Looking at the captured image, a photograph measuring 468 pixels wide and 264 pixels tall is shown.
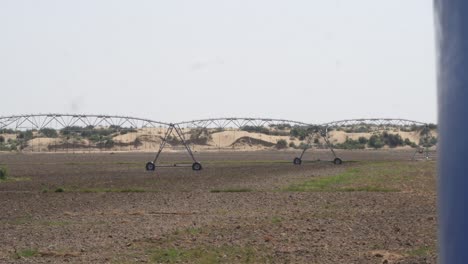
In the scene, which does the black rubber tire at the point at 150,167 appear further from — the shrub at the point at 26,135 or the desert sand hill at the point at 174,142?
the shrub at the point at 26,135

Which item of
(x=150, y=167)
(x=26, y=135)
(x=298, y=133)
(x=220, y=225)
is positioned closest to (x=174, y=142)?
(x=26, y=135)

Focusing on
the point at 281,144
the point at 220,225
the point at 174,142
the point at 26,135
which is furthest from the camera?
the point at 26,135

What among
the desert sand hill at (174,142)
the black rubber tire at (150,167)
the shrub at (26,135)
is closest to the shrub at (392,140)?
the desert sand hill at (174,142)

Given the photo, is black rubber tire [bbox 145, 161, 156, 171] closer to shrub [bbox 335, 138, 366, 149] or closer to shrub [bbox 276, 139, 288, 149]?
shrub [bbox 335, 138, 366, 149]

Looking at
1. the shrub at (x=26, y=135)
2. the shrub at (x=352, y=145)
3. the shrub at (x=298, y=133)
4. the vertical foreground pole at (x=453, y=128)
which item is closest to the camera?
the vertical foreground pole at (x=453, y=128)

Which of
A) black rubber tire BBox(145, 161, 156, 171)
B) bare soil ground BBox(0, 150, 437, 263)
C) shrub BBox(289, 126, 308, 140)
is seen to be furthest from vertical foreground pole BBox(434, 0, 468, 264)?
shrub BBox(289, 126, 308, 140)

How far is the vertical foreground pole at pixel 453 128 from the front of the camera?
169cm

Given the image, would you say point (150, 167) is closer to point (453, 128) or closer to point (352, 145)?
point (453, 128)

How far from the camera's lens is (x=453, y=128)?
5.74ft

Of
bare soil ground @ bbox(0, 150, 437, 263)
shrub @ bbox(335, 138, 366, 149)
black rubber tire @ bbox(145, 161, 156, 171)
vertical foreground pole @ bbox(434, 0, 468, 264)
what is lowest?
bare soil ground @ bbox(0, 150, 437, 263)

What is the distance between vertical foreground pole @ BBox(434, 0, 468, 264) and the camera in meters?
1.69

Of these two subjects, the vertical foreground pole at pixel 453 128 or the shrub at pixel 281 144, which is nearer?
the vertical foreground pole at pixel 453 128

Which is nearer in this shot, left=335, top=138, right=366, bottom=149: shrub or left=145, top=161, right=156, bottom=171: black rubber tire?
left=145, top=161, right=156, bottom=171: black rubber tire

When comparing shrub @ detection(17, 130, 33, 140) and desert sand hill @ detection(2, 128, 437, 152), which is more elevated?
shrub @ detection(17, 130, 33, 140)
